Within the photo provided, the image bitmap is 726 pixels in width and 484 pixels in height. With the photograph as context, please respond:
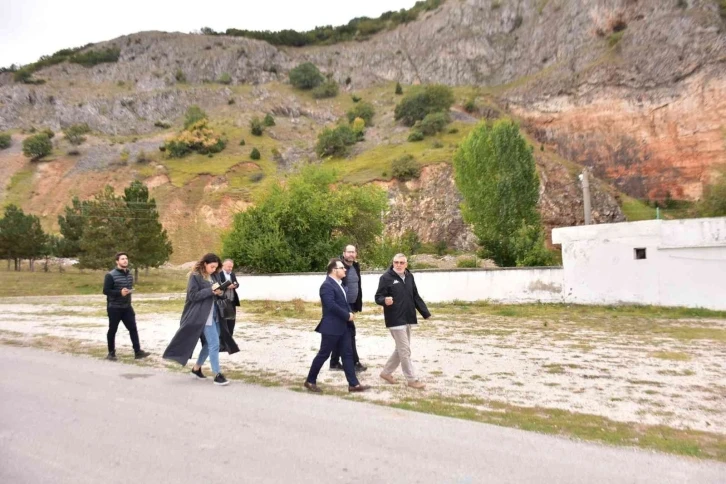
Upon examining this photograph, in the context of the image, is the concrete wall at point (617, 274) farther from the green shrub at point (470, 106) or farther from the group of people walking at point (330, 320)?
the green shrub at point (470, 106)

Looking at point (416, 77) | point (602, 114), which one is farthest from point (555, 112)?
point (416, 77)

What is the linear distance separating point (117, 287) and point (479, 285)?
14743mm

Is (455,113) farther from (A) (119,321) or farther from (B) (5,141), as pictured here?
(A) (119,321)

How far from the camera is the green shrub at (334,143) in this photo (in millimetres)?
67125

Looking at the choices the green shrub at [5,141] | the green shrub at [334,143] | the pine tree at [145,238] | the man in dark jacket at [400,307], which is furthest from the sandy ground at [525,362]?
the green shrub at [5,141]

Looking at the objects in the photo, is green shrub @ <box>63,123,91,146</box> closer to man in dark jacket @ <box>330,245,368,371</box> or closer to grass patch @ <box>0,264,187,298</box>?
grass patch @ <box>0,264,187,298</box>

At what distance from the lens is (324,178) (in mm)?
28469

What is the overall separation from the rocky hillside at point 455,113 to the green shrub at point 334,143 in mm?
2609

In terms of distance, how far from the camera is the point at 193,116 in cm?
Result: 8275

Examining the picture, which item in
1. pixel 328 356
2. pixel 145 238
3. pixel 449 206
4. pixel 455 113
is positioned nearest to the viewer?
pixel 328 356

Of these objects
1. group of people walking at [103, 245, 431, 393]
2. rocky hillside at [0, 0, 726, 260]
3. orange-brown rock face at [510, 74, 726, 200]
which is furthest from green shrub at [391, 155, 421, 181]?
group of people walking at [103, 245, 431, 393]

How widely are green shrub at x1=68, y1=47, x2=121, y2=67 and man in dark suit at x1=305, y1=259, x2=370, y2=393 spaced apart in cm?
12668

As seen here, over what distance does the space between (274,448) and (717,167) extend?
201ft

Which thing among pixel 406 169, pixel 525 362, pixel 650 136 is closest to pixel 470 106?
pixel 650 136
